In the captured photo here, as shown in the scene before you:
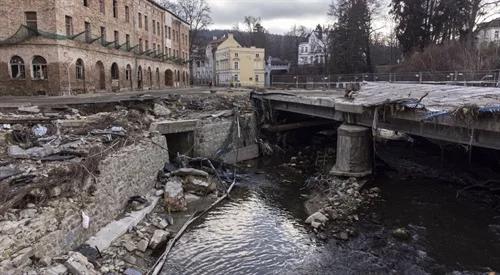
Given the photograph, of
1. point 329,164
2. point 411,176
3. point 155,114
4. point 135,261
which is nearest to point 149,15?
point 155,114

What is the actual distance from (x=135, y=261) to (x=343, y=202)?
6908 mm

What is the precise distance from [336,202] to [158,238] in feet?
19.5

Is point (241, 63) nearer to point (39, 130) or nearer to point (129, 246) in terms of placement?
point (39, 130)

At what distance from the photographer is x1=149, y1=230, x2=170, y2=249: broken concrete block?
32.5ft

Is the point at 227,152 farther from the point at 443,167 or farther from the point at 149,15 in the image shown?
the point at 149,15

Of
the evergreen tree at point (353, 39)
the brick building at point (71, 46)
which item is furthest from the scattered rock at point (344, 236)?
the evergreen tree at point (353, 39)

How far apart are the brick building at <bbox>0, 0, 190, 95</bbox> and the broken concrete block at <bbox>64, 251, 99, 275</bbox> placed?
68.7 ft

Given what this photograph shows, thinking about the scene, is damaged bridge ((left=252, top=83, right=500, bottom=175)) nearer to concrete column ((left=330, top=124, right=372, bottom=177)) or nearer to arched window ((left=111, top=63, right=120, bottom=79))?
concrete column ((left=330, top=124, right=372, bottom=177))

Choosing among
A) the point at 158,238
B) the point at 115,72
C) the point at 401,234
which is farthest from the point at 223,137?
the point at 115,72

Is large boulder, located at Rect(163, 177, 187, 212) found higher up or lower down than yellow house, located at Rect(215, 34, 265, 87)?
lower down

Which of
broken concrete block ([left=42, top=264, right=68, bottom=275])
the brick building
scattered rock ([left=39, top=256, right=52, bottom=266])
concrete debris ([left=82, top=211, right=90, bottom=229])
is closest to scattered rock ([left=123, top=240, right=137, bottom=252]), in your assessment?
concrete debris ([left=82, top=211, right=90, bottom=229])

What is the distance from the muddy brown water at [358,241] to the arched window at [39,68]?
750 inches

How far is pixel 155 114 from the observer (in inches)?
763

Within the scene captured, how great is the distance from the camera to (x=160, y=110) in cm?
1994
